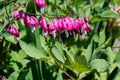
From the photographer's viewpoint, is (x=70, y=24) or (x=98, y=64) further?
(x=70, y=24)

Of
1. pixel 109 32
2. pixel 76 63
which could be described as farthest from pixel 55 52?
pixel 109 32

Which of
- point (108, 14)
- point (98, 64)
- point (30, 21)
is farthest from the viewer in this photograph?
point (108, 14)

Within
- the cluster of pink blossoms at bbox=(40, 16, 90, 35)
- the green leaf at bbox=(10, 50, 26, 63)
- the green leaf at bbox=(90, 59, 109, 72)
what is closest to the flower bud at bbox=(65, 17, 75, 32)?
the cluster of pink blossoms at bbox=(40, 16, 90, 35)

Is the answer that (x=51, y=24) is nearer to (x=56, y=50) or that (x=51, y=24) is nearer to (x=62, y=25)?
(x=62, y=25)

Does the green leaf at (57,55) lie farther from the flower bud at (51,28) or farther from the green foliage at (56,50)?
the flower bud at (51,28)

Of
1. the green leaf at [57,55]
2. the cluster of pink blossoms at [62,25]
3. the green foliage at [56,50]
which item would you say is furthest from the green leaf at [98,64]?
the cluster of pink blossoms at [62,25]

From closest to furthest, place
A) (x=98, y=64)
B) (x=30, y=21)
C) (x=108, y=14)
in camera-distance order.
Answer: (x=98, y=64), (x=30, y=21), (x=108, y=14)

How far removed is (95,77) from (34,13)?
0.42m

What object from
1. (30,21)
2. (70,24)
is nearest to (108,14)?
(70,24)

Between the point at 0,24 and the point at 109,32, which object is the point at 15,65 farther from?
the point at 109,32

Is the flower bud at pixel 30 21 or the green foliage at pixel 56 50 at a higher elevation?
the flower bud at pixel 30 21

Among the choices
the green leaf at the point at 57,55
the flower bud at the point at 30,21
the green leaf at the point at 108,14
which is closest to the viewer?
the green leaf at the point at 57,55

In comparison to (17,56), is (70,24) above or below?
above

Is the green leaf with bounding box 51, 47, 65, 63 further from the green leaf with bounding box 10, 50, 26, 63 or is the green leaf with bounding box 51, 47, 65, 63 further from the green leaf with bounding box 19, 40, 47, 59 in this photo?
the green leaf with bounding box 10, 50, 26, 63
